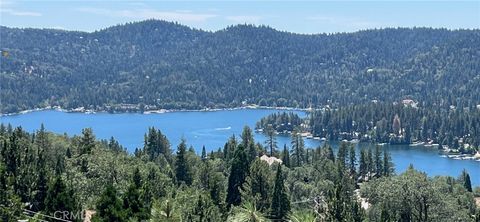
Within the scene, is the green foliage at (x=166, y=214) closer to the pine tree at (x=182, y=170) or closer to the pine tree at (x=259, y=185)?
the pine tree at (x=259, y=185)

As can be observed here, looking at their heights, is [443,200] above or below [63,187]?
below

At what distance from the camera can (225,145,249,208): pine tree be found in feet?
219

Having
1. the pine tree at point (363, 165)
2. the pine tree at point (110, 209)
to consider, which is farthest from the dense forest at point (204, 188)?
the pine tree at point (363, 165)

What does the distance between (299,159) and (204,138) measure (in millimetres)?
82340

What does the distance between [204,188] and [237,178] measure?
8.57 m

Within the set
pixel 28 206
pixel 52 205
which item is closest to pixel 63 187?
pixel 52 205

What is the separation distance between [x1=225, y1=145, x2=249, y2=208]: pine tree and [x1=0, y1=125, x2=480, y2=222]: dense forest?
94 millimetres

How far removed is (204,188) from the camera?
74.6 meters

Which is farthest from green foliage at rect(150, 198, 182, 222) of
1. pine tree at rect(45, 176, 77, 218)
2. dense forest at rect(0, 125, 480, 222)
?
pine tree at rect(45, 176, 77, 218)

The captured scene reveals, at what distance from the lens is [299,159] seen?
11031 cm

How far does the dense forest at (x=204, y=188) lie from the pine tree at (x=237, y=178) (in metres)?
0.09

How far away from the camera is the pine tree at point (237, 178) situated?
219ft

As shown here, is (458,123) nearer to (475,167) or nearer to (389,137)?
(389,137)

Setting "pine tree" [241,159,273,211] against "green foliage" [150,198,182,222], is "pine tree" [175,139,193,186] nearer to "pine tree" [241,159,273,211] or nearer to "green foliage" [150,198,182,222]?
"pine tree" [241,159,273,211]
